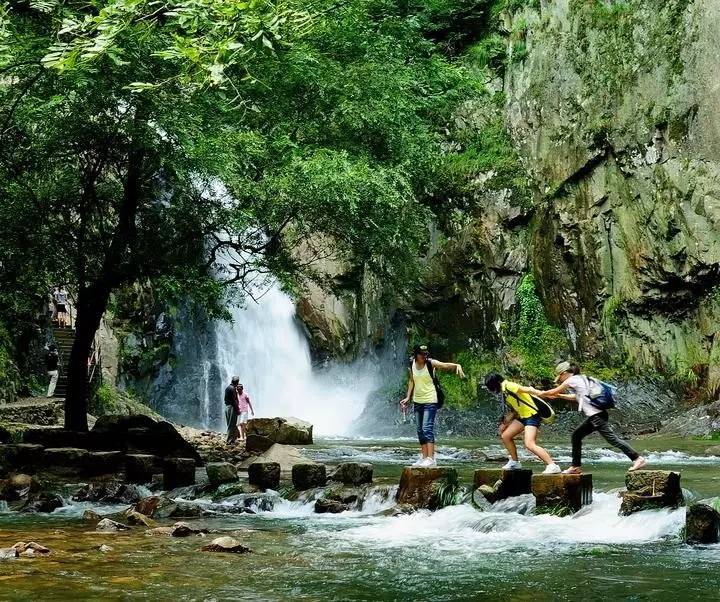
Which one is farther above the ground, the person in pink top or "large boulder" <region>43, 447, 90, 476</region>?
the person in pink top

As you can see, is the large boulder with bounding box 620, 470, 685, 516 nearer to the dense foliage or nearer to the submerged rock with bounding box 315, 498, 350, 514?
the submerged rock with bounding box 315, 498, 350, 514

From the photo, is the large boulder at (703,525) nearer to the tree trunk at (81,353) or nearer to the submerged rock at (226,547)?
the submerged rock at (226,547)

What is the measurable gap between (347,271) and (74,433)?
17.0 meters

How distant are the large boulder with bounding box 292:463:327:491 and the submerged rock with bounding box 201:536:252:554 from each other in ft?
14.1

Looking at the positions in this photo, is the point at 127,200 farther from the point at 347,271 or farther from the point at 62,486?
the point at 347,271

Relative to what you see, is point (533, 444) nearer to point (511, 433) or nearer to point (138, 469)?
point (511, 433)

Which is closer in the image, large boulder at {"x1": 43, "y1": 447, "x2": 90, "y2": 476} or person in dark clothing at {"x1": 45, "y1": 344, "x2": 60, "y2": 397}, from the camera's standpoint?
large boulder at {"x1": 43, "y1": 447, "x2": 90, "y2": 476}

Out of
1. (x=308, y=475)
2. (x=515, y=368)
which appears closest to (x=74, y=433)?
(x=308, y=475)

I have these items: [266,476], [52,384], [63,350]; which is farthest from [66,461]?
[63,350]

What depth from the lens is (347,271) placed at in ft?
103

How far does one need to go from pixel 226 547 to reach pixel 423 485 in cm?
347

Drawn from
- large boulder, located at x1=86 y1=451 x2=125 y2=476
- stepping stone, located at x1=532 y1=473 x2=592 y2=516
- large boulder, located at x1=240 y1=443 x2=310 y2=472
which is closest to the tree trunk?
large boulder, located at x1=86 y1=451 x2=125 y2=476

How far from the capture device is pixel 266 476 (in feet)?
40.3

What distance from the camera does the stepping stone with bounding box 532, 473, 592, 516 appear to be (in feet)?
30.2
